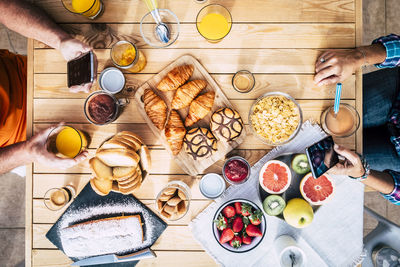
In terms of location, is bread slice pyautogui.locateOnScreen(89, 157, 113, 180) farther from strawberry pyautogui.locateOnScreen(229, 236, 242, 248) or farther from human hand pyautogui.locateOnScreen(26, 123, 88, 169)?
strawberry pyautogui.locateOnScreen(229, 236, 242, 248)

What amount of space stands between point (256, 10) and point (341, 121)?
0.88m

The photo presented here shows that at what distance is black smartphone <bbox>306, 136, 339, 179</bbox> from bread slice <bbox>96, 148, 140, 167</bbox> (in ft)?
3.20

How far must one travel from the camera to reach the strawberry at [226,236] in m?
1.58

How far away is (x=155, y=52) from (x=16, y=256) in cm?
264

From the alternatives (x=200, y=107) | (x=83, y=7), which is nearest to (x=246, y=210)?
(x=200, y=107)

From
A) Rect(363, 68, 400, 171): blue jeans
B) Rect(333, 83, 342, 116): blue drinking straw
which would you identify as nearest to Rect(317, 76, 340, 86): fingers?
Rect(333, 83, 342, 116): blue drinking straw

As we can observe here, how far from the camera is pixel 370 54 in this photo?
5.35ft

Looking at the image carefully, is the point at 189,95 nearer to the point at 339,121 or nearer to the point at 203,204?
the point at 203,204

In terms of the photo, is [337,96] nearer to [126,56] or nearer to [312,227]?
[312,227]

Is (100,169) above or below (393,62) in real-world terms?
below

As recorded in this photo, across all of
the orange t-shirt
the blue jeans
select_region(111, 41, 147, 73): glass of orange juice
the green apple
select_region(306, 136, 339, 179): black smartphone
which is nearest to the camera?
select_region(306, 136, 339, 179): black smartphone

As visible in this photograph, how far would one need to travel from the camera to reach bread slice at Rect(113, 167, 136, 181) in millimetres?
1537

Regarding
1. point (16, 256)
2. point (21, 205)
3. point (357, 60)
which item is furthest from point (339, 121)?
point (16, 256)

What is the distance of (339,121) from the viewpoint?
166cm
